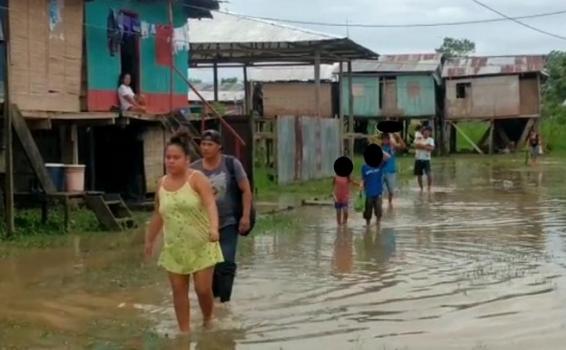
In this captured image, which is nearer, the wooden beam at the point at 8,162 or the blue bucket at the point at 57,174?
the wooden beam at the point at 8,162

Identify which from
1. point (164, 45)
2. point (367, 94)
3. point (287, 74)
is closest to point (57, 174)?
point (164, 45)

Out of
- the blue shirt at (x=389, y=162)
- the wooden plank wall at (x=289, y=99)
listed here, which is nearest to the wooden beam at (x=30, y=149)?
the blue shirt at (x=389, y=162)

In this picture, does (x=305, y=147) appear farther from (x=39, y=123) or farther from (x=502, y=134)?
(x=502, y=134)

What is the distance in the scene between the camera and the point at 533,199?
21328 mm

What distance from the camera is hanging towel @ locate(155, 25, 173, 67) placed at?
21.7 m

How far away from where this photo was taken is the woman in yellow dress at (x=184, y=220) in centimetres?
758

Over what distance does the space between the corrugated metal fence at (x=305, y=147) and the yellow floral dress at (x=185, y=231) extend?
17556 mm

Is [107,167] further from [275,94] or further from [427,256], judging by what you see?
[275,94]

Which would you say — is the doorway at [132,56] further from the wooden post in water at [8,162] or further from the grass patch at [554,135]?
the grass patch at [554,135]

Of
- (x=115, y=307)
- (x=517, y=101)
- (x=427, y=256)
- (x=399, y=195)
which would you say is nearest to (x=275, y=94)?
(x=517, y=101)

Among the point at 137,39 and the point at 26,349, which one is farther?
the point at 137,39

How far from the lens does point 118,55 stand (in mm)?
19859

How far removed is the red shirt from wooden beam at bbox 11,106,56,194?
4308mm

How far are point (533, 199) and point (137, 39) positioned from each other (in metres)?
8.78
